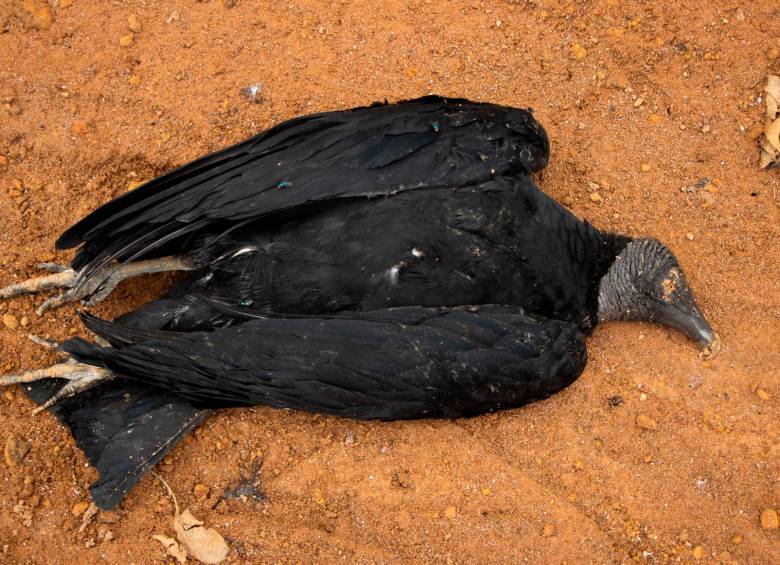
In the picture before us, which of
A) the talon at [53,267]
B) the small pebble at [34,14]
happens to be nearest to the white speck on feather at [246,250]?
the talon at [53,267]

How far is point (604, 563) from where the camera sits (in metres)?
3.22

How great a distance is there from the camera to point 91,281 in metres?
3.40

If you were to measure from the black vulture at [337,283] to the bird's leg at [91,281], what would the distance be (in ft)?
0.09

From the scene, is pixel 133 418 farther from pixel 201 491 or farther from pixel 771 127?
pixel 771 127

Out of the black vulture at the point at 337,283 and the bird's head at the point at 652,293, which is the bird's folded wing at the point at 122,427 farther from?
the bird's head at the point at 652,293

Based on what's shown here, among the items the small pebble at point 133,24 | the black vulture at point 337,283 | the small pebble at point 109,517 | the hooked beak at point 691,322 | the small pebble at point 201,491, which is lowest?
the small pebble at point 109,517

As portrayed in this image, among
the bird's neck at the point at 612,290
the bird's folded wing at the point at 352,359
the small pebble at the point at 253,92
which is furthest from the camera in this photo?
the small pebble at the point at 253,92

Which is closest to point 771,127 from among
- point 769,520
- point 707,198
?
point 707,198

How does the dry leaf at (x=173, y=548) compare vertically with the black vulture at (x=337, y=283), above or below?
below

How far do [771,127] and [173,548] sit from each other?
3670 mm

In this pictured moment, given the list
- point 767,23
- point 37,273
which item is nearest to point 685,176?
point 767,23

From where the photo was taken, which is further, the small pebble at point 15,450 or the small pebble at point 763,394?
the small pebble at point 763,394

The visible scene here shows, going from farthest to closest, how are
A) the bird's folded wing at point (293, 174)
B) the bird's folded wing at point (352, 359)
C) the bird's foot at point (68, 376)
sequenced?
the bird's foot at point (68, 376), the bird's folded wing at point (293, 174), the bird's folded wing at point (352, 359)

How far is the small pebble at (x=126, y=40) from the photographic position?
3791 millimetres
